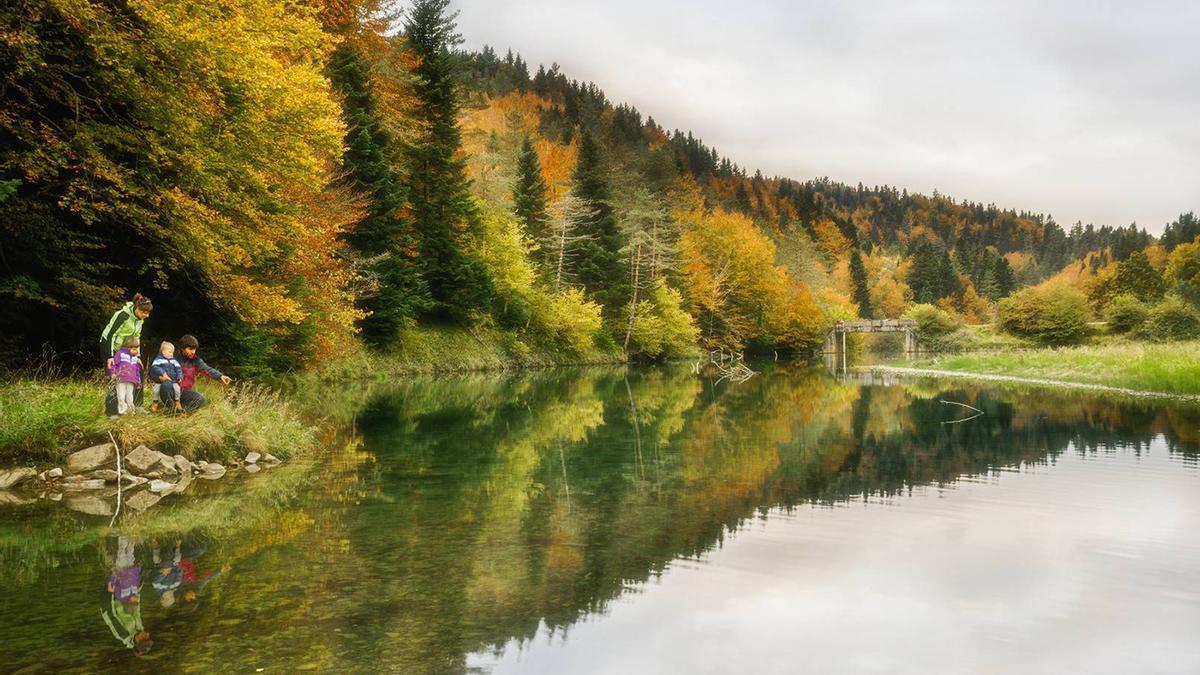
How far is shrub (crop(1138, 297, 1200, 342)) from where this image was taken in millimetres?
58656

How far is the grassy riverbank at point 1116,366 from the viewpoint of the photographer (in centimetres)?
2905

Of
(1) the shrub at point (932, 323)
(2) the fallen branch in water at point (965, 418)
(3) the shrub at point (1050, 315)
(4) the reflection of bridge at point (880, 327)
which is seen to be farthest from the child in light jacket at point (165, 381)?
(1) the shrub at point (932, 323)

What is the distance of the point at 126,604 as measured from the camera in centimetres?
632

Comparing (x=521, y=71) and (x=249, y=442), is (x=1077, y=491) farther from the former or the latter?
(x=521, y=71)

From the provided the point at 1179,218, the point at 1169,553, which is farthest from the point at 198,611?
the point at 1179,218

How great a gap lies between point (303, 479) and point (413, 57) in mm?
37582

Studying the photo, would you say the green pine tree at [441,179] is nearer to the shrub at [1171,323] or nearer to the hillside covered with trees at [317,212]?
the hillside covered with trees at [317,212]

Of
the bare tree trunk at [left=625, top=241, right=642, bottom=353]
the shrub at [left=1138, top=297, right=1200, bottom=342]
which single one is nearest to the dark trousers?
the bare tree trunk at [left=625, top=241, right=642, bottom=353]

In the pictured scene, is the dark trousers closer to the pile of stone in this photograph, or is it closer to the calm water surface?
the pile of stone

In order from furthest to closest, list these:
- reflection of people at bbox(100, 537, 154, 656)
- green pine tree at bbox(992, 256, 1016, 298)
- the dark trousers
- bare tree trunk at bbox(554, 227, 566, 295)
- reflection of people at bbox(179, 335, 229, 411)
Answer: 1. green pine tree at bbox(992, 256, 1016, 298)
2. bare tree trunk at bbox(554, 227, 566, 295)
3. reflection of people at bbox(179, 335, 229, 411)
4. the dark trousers
5. reflection of people at bbox(100, 537, 154, 656)

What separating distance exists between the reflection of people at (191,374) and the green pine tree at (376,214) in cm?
1795

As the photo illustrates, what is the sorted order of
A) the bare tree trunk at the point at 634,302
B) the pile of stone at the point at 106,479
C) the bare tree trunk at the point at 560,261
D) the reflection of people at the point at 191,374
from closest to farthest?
the pile of stone at the point at 106,479
the reflection of people at the point at 191,374
the bare tree trunk at the point at 560,261
the bare tree trunk at the point at 634,302

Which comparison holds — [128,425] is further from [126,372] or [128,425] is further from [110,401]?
[126,372]

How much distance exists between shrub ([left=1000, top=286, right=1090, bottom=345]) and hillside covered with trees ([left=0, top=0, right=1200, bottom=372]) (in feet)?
68.4
